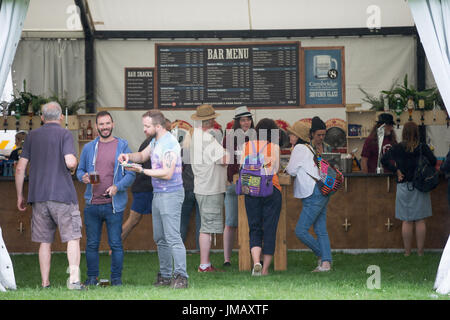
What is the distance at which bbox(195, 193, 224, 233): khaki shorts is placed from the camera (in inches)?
300

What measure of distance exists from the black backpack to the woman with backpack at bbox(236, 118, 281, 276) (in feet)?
7.07

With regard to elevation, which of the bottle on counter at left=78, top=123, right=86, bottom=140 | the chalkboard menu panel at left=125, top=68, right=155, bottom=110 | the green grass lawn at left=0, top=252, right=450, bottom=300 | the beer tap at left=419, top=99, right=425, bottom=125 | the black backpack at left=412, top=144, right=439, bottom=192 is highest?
the chalkboard menu panel at left=125, top=68, right=155, bottom=110

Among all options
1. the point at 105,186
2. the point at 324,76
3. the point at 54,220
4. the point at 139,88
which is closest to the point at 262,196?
the point at 105,186

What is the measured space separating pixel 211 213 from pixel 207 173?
417 mm

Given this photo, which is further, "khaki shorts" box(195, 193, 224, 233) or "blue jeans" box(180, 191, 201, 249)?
"blue jeans" box(180, 191, 201, 249)

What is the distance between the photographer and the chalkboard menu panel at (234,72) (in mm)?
11570

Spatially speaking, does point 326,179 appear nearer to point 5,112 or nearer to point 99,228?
point 99,228

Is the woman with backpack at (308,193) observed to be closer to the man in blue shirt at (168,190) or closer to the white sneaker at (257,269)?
the white sneaker at (257,269)

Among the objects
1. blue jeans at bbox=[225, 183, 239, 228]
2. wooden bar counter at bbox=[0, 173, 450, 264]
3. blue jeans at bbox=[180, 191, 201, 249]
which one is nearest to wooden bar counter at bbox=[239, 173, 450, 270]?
wooden bar counter at bbox=[0, 173, 450, 264]

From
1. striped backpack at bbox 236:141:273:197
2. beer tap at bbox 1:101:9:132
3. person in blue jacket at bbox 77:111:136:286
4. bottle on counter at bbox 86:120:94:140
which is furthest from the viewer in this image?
Result: bottle on counter at bbox 86:120:94:140

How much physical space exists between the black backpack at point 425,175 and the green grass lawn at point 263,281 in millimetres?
847

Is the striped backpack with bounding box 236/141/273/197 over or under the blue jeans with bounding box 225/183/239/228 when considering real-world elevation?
over

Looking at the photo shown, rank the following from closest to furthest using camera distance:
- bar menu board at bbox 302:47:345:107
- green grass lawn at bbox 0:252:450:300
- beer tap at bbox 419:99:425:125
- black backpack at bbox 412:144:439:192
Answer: green grass lawn at bbox 0:252:450:300 < black backpack at bbox 412:144:439:192 < beer tap at bbox 419:99:425:125 < bar menu board at bbox 302:47:345:107

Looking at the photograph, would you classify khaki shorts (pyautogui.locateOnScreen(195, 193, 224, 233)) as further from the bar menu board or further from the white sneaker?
the bar menu board
